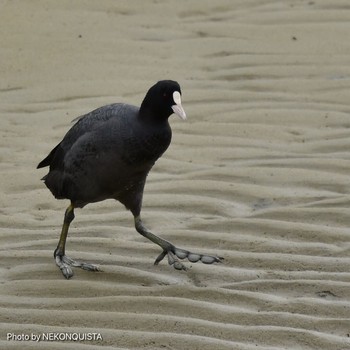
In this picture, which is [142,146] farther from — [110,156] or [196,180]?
[196,180]

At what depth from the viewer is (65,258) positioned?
19.2 feet

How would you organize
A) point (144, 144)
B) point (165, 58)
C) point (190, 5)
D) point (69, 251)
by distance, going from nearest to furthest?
1. point (144, 144)
2. point (69, 251)
3. point (165, 58)
4. point (190, 5)

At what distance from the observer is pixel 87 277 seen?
5750mm

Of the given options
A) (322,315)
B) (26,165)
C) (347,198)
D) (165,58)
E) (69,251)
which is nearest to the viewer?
(322,315)

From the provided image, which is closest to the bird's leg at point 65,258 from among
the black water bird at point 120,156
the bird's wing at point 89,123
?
the black water bird at point 120,156

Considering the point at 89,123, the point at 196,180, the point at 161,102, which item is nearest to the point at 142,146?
the point at 161,102

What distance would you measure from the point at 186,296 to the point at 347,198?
1523mm

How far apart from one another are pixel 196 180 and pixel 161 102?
1.27m

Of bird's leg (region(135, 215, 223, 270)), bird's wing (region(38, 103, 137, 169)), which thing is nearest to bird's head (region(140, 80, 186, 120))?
bird's wing (region(38, 103, 137, 169))

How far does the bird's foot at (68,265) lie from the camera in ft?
18.8

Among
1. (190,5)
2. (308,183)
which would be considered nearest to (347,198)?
(308,183)

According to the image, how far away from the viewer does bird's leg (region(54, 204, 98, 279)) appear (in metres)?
5.75

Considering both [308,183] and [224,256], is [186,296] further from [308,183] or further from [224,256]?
[308,183]

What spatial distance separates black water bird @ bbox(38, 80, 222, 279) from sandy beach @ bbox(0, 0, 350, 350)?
0.44ft
